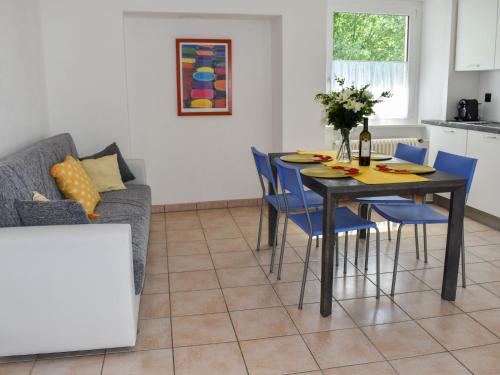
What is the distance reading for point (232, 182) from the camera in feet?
16.6

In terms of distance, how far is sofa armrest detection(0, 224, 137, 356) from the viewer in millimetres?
2105

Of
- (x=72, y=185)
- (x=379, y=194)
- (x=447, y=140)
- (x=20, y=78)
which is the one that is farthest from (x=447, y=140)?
(x=20, y=78)

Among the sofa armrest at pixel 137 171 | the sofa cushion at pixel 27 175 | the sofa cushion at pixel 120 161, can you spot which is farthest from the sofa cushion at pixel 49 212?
the sofa armrest at pixel 137 171

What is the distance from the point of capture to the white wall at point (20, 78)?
10.2 ft

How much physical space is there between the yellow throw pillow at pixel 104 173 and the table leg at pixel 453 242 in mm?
2389

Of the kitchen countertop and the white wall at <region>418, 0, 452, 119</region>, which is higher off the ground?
the white wall at <region>418, 0, 452, 119</region>

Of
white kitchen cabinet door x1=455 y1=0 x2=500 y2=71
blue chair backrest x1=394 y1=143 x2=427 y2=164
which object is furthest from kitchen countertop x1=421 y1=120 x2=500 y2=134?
blue chair backrest x1=394 y1=143 x2=427 y2=164

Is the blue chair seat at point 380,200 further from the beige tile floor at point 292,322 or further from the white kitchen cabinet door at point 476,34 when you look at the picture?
the white kitchen cabinet door at point 476,34

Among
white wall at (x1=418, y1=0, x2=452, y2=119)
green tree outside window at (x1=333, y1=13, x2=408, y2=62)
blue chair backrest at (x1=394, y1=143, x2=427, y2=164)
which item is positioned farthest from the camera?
green tree outside window at (x1=333, y1=13, x2=408, y2=62)

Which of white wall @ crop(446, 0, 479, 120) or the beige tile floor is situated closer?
the beige tile floor

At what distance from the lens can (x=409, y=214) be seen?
10.0 ft

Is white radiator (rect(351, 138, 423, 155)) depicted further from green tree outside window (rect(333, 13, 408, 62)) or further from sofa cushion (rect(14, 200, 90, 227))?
sofa cushion (rect(14, 200, 90, 227))

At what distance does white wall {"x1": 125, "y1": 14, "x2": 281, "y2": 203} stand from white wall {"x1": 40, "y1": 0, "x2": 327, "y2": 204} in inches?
0.9

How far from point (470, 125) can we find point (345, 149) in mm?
1680
